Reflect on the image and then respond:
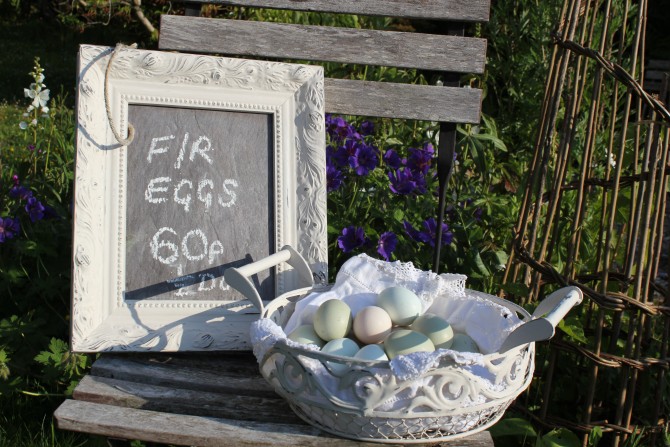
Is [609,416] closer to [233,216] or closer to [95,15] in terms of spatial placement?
[233,216]

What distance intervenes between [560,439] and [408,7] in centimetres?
129

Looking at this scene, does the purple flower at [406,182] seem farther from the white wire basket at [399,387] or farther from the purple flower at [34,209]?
the purple flower at [34,209]

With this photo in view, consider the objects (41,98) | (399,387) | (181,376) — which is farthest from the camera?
(41,98)

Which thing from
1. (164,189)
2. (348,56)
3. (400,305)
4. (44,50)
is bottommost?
(400,305)

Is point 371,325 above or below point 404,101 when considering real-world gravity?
below

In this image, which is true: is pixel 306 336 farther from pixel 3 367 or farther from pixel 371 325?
pixel 3 367

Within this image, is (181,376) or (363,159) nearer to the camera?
(181,376)

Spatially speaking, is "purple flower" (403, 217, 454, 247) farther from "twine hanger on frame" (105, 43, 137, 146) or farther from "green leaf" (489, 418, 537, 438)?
"twine hanger on frame" (105, 43, 137, 146)

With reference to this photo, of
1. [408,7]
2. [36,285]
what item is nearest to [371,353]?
[408,7]

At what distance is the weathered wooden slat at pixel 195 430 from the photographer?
1.63 m

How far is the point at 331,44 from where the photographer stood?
235 cm

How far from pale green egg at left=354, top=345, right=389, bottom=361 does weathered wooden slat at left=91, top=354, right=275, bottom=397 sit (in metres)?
0.31

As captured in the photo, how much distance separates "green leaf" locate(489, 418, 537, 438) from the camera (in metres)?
2.07

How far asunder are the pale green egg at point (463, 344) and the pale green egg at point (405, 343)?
10cm
